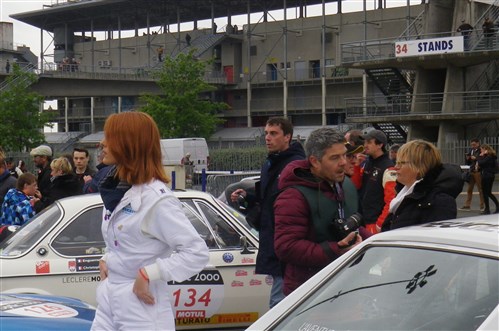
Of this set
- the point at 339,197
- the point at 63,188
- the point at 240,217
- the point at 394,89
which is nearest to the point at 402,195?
the point at 339,197

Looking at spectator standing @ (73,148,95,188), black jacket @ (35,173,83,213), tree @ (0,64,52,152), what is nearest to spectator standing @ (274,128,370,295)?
black jacket @ (35,173,83,213)

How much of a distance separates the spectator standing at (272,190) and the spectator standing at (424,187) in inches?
36.5

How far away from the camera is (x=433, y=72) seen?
44.0 m

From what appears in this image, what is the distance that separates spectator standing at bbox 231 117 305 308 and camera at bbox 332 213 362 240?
1.30 meters

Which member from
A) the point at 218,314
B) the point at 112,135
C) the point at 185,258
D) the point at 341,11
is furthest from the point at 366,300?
the point at 341,11

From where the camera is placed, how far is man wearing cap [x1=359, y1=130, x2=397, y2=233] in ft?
24.4

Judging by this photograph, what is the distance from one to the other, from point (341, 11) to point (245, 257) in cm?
5682

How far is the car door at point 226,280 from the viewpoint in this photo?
7.34m

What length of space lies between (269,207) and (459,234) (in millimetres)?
2945

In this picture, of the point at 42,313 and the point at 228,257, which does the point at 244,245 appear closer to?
the point at 228,257

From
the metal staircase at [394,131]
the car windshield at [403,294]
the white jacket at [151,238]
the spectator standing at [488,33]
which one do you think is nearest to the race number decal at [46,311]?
the white jacket at [151,238]

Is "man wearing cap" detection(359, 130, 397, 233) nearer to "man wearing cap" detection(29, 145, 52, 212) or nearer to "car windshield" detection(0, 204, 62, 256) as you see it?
"car windshield" detection(0, 204, 62, 256)

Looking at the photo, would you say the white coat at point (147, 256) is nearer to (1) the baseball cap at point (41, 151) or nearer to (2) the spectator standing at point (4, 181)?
(2) the spectator standing at point (4, 181)

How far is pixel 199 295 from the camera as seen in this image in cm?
729
